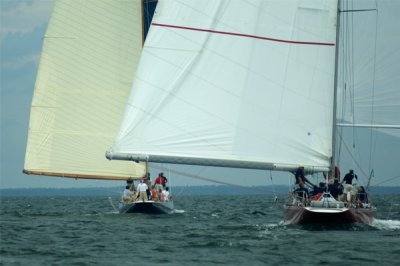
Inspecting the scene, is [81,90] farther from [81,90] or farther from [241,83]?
[241,83]

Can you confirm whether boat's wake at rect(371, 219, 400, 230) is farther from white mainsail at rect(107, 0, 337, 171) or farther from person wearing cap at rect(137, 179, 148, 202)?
person wearing cap at rect(137, 179, 148, 202)

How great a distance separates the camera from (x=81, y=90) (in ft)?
150

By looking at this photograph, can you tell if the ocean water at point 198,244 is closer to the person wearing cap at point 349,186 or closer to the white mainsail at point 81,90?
the person wearing cap at point 349,186

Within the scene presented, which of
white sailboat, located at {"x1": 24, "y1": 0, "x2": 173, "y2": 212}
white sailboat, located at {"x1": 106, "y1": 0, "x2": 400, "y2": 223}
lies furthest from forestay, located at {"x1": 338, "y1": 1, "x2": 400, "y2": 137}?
white sailboat, located at {"x1": 24, "y1": 0, "x2": 173, "y2": 212}

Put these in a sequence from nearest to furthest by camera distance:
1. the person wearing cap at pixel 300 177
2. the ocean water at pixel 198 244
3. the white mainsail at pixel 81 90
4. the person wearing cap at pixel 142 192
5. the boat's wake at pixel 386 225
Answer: the ocean water at pixel 198 244, the person wearing cap at pixel 300 177, the boat's wake at pixel 386 225, the person wearing cap at pixel 142 192, the white mainsail at pixel 81 90

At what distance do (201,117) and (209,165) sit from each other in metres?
1.58

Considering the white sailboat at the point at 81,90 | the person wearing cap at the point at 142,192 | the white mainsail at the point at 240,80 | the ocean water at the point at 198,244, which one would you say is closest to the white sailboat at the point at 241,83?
the white mainsail at the point at 240,80

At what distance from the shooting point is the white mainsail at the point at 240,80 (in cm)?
3048

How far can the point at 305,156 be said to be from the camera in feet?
99.6

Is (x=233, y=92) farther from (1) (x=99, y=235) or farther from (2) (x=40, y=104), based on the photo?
(2) (x=40, y=104)

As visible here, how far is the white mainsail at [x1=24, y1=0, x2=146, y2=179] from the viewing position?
45469 mm

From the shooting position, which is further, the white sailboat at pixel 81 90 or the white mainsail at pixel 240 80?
the white sailboat at pixel 81 90

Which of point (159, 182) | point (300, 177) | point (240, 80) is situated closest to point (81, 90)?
point (159, 182)

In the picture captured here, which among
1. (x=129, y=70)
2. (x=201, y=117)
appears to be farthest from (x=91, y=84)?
(x=201, y=117)
